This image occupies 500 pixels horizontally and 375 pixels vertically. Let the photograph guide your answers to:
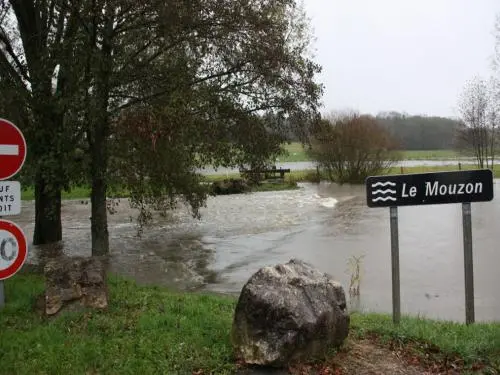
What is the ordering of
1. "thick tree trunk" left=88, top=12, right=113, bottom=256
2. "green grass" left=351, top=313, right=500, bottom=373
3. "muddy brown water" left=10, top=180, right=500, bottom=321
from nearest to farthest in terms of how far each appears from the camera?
1. "green grass" left=351, top=313, right=500, bottom=373
2. "muddy brown water" left=10, top=180, right=500, bottom=321
3. "thick tree trunk" left=88, top=12, right=113, bottom=256

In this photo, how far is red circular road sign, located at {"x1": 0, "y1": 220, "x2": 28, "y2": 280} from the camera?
16.6 ft

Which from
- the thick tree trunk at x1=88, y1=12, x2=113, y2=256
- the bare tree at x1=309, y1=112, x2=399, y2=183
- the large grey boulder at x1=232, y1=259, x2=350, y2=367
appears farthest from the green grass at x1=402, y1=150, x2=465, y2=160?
the large grey boulder at x1=232, y1=259, x2=350, y2=367

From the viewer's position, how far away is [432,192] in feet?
18.1

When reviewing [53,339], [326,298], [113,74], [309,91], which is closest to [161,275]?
[113,74]

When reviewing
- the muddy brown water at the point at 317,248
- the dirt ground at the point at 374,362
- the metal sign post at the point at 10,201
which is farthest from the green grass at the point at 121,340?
the muddy brown water at the point at 317,248

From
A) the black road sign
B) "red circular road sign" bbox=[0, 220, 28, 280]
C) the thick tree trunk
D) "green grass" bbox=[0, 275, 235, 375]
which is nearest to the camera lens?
"green grass" bbox=[0, 275, 235, 375]

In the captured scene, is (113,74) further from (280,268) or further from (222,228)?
(222,228)

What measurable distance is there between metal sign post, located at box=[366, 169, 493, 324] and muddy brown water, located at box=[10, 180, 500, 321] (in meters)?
2.95

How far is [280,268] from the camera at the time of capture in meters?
5.04

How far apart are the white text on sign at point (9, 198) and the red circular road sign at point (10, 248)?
215 mm

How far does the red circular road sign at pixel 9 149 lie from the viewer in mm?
5207

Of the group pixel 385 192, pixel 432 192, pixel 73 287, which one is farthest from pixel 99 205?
pixel 432 192

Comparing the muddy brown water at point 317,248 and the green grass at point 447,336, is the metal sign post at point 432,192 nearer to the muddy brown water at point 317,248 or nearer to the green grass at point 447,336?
the green grass at point 447,336

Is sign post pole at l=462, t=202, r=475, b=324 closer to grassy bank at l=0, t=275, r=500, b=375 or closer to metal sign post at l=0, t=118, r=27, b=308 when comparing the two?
grassy bank at l=0, t=275, r=500, b=375
